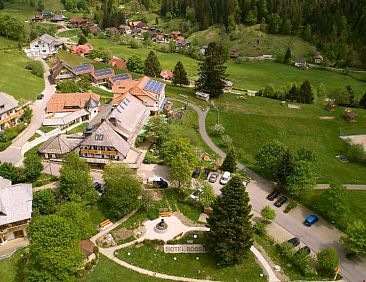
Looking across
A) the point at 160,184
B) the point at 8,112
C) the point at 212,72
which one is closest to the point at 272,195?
the point at 160,184

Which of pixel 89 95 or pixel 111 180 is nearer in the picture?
pixel 111 180

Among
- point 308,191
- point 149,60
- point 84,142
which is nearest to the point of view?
point 308,191

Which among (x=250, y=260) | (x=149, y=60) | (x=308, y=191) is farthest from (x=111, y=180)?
(x=149, y=60)

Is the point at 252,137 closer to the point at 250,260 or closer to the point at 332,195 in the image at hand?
the point at 332,195

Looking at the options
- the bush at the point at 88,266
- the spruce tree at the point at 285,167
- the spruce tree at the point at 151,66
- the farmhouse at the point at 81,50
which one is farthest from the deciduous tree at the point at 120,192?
the farmhouse at the point at 81,50

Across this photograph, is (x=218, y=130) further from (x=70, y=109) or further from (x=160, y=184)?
(x=70, y=109)

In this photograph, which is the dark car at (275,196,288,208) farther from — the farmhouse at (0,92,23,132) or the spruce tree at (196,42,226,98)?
the farmhouse at (0,92,23,132)
